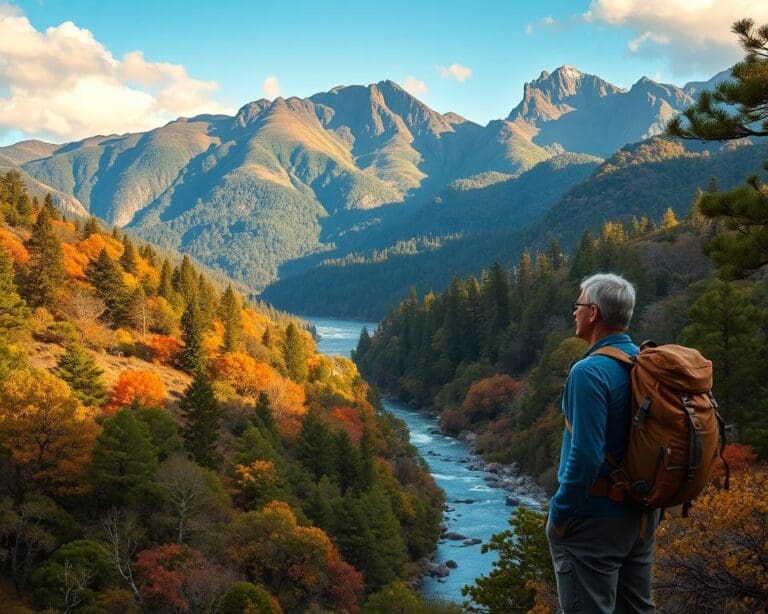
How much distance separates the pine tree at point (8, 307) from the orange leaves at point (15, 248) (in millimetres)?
11166

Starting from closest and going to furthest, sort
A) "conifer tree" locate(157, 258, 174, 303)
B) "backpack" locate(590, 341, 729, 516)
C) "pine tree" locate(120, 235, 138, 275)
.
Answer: "backpack" locate(590, 341, 729, 516) < "conifer tree" locate(157, 258, 174, 303) < "pine tree" locate(120, 235, 138, 275)

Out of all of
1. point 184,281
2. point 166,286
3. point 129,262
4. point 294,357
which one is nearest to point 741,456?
point 294,357

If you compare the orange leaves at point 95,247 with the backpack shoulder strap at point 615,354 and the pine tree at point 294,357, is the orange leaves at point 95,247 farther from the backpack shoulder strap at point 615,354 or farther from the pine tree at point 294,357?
the backpack shoulder strap at point 615,354

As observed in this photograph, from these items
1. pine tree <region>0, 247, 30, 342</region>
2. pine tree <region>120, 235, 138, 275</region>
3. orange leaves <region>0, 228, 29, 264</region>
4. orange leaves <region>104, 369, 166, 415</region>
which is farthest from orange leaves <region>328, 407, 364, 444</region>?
orange leaves <region>0, 228, 29, 264</region>

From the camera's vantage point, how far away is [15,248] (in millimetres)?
64875

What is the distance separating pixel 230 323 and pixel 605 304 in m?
75.8

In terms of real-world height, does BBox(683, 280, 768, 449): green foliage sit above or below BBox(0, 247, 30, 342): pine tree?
below

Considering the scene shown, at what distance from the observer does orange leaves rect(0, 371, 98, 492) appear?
3400cm

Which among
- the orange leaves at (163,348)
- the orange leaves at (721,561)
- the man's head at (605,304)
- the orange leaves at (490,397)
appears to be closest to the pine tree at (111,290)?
the orange leaves at (163,348)

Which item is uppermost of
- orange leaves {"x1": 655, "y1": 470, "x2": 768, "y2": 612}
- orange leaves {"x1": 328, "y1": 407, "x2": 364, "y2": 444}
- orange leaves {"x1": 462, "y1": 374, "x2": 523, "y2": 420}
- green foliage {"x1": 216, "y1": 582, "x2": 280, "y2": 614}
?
orange leaves {"x1": 655, "y1": 470, "x2": 768, "y2": 612}

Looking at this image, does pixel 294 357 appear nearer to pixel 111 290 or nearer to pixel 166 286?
pixel 166 286

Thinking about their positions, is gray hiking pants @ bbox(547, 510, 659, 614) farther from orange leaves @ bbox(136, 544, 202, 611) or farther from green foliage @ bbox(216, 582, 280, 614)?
orange leaves @ bbox(136, 544, 202, 611)

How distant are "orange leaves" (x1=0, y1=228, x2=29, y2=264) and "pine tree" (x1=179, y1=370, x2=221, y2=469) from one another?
29842 mm

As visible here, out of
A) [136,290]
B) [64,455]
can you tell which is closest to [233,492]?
[64,455]
